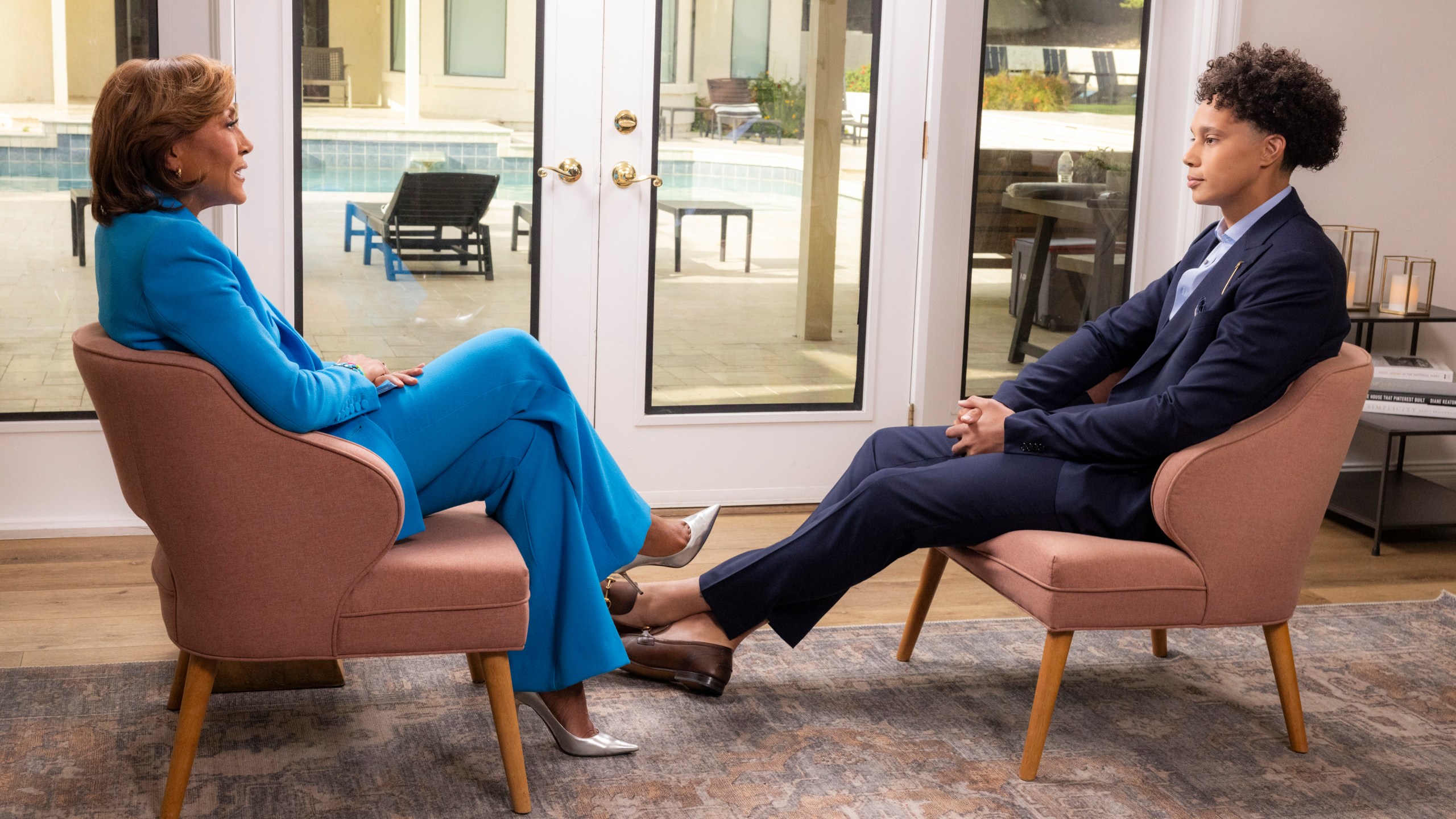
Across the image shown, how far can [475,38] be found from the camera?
3318mm

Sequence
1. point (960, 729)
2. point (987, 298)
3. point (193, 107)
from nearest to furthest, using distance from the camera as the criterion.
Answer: point (193, 107) → point (960, 729) → point (987, 298)

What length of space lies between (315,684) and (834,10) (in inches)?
90.2

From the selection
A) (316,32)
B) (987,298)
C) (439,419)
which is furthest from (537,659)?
(987,298)

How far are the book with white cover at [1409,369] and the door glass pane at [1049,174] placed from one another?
78 cm

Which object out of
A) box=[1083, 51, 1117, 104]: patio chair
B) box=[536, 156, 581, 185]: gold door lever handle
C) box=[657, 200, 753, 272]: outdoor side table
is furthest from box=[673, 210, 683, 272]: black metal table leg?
box=[1083, 51, 1117, 104]: patio chair

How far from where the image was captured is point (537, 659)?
6.81 ft

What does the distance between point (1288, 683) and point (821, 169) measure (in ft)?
6.51

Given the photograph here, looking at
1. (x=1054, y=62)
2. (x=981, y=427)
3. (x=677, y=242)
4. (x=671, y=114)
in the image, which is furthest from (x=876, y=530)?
(x=1054, y=62)

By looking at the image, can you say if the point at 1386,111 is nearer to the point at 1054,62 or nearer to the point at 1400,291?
the point at 1400,291

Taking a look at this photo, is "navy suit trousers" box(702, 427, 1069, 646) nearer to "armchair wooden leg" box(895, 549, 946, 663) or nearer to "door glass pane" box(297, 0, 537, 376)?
"armchair wooden leg" box(895, 549, 946, 663)

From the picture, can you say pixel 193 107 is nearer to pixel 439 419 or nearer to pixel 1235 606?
pixel 439 419

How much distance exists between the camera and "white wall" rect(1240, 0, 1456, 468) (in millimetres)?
3756

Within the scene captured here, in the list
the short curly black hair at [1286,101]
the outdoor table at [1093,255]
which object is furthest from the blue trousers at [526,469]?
the outdoor table at [1093,255]

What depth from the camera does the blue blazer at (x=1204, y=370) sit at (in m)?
2.08
